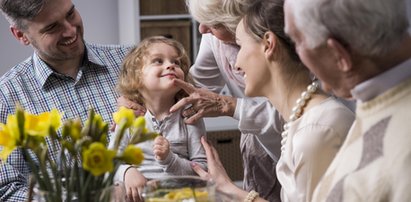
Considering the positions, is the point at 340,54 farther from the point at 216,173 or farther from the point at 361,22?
the point at 216,173

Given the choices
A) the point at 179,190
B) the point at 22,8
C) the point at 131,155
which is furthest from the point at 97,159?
the point at 22,8

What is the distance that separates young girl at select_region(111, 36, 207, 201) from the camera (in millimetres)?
2289

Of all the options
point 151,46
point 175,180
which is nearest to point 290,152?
point 175,180

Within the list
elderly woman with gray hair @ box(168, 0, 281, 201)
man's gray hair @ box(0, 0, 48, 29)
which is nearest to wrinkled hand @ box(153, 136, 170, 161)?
elderly woman with gray hair @ box(168, 0, 281, 201)

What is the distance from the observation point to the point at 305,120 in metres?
1.68

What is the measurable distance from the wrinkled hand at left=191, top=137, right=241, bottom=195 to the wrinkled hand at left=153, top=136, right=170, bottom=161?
10cm

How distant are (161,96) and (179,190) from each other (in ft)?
2.88

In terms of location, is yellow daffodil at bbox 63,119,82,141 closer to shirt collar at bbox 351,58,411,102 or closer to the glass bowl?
the glass bowl

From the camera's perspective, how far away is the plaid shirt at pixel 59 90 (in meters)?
2.51

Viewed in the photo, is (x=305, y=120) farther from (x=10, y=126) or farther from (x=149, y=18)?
(x=149, y=18)

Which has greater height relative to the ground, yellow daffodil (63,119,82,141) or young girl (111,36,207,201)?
yellow daffodil (63,119,82,141)

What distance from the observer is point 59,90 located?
8.43ft

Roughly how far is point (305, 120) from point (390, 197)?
1.76 ft

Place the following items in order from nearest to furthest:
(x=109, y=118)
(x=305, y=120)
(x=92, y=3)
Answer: (x=305, y=120), (x=109, y=118), (x=92, y=3)
